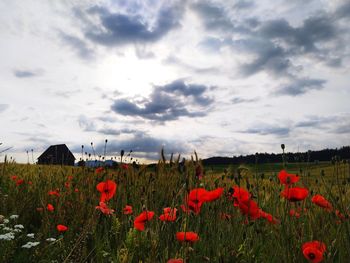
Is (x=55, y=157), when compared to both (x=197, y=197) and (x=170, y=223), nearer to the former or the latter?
(x=170, y=223)

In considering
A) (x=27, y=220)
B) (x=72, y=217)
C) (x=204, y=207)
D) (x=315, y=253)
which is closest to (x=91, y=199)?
(x=72, y=217)

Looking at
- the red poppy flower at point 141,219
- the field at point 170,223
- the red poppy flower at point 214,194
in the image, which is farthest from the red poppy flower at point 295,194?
the red poppy flower at point 141,219

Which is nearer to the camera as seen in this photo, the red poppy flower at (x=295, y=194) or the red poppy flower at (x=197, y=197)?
the red poppy flower at (x=197, y=197)

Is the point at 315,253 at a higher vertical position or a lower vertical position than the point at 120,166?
lower

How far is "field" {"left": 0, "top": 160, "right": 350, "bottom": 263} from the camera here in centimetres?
305

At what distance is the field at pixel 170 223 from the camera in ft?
10.0

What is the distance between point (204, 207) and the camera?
4.70m

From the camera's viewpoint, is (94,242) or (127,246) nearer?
(127,246)

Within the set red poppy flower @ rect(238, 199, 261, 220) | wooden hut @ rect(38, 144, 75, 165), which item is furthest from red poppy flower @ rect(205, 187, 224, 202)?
wooden hut @ rect(38, 144, 75, 165)

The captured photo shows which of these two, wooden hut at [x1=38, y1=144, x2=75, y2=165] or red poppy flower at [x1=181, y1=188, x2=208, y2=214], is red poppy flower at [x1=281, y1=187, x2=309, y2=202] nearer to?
red poppy flower at [x1=181, y1=188, x2=208, y2=214]

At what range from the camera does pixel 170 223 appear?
3.43 metres

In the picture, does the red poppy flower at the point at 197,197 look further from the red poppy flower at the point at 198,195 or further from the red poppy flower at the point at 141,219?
the red poppy flower at the point at 141,219

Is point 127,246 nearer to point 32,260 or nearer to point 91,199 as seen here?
point 32,260

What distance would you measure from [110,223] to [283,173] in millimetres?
2409
